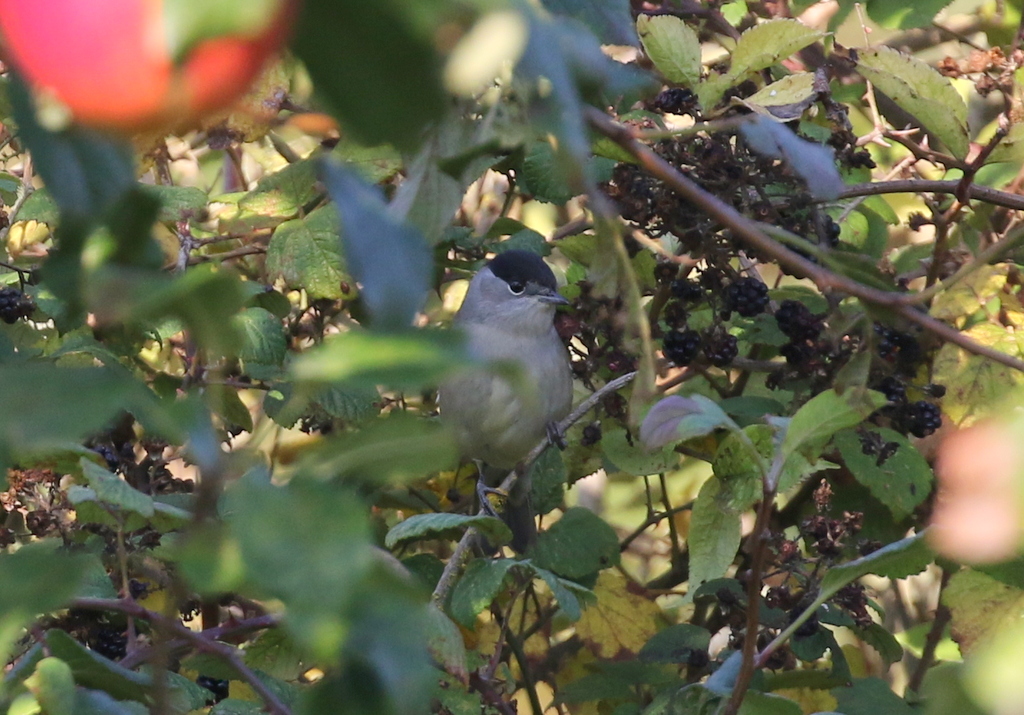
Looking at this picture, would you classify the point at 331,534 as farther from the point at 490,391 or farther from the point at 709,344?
the point at 490,391

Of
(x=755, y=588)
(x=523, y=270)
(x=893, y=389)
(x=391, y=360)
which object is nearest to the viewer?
(x=391, y=360)

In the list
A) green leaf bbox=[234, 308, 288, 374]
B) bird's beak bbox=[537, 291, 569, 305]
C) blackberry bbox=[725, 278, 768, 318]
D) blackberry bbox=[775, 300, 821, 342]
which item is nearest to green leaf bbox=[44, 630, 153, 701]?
green leaf bbox=[234, 308, 288, 374]

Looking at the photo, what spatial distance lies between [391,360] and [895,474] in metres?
2.25

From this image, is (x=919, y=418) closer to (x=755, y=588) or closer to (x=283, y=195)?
(x=755, y=588)

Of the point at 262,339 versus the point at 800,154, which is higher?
the point at 800,154

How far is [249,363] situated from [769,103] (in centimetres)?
116

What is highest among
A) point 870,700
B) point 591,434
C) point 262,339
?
point 262,339

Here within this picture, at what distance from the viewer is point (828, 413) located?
1.24 metres

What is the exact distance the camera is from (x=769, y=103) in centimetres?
216

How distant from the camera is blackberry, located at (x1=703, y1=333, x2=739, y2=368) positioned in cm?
251

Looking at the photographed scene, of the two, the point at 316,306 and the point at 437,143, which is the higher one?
the point at 437,143

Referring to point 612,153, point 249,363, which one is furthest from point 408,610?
point 249,363

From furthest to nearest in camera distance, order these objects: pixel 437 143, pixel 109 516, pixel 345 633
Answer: pixel 109 516, pixel 437 143, pixel 345 633

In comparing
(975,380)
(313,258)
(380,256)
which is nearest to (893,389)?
(975,380)
